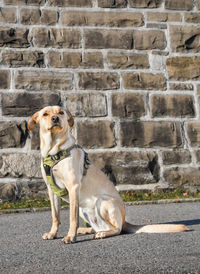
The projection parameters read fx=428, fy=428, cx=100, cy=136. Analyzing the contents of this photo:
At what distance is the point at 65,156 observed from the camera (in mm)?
4066

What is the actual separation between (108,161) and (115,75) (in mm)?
1373

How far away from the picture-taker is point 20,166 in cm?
638

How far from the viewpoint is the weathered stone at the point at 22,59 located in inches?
258

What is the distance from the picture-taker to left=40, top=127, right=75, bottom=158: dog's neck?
412 centimetres

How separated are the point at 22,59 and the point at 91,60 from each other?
107 cm

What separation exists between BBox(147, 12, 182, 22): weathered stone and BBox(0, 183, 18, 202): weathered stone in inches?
137

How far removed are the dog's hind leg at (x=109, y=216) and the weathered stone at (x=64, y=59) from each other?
315 cm

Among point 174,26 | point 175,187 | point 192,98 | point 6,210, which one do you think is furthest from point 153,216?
point 174,26

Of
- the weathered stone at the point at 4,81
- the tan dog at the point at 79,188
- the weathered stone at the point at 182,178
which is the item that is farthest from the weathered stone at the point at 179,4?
the tan dog at the point at 79,188

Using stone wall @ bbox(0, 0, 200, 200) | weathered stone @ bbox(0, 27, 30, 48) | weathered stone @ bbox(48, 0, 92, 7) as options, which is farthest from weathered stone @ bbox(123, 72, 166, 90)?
weathered stone @ bbox(0, 27, 30, 48)

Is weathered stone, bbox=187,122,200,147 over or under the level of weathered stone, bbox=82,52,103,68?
under

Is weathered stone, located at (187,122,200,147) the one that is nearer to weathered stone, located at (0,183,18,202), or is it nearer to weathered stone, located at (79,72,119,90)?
weathered stone, located at (79,72,119,90)

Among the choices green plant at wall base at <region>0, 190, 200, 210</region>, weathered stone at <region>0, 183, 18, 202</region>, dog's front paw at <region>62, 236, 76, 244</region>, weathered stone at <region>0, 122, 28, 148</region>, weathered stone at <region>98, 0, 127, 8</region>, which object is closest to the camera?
dog's front paw at <region>62, 236, 76, 244</region>

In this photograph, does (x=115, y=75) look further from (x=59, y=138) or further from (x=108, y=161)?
(x=59, y=138)
